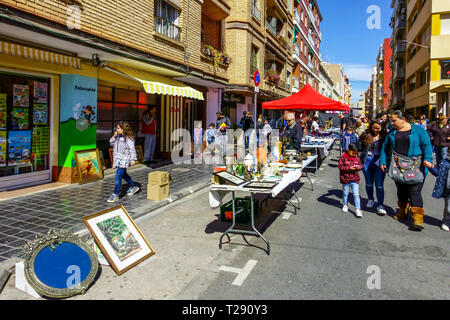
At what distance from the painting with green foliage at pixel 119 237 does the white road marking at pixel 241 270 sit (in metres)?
1.18

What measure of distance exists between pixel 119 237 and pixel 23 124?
216 inches

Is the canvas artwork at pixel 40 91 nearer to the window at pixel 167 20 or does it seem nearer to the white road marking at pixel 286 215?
the window at pixel 167 20

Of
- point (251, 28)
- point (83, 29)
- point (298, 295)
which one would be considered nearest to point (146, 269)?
point (298, 295)

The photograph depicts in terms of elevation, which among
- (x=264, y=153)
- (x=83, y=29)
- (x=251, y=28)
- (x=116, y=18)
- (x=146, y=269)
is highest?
(x=251, y=28)

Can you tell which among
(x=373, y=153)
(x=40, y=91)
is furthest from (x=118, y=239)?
(x=40, y=91)

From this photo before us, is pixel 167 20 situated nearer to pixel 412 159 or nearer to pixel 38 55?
pixel 38 55

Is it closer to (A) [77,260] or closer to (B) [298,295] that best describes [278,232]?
(B) [298,295]

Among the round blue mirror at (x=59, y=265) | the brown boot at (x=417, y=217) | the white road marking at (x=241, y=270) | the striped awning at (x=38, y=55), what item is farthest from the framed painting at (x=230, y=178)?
the striped awning at (x=38, y=55)

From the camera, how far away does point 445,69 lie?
92.5ft

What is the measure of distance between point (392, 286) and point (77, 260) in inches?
135

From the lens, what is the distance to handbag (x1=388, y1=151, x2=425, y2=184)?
6.22 m

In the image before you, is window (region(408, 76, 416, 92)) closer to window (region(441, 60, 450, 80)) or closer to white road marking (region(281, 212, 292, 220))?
window (region(441, 60, 450, 80))

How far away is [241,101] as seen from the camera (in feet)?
75.8

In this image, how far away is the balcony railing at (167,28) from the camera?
12.6 m
